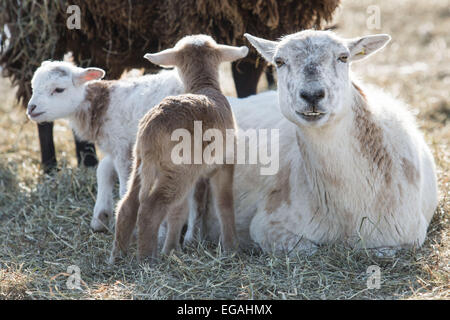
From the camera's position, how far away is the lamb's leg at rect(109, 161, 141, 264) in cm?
419

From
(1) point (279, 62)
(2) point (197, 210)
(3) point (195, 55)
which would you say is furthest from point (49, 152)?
(1) point (279, 62)

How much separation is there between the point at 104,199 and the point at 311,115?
2.05 m

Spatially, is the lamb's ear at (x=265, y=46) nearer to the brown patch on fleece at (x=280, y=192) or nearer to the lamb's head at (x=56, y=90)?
the brown patch on fleece at (x=280, y=192)

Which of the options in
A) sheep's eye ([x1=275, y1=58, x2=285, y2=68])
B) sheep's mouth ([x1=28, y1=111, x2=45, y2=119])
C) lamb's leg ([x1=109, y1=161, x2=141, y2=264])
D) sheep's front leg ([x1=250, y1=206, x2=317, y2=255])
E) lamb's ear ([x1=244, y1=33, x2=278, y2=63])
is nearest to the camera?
sheep's eye ([x1=275, y1=58, x2=285, y2=68])

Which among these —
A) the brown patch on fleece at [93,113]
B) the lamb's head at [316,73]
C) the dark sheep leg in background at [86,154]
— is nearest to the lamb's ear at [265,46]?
the lamb's head at [316,73]

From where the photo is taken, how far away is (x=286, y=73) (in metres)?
4.02

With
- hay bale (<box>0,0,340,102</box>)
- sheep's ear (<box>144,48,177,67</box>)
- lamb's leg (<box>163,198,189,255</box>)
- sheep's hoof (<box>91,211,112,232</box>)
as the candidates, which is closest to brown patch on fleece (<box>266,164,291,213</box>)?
lamb's leg (<box>163,198,189,255</box>)

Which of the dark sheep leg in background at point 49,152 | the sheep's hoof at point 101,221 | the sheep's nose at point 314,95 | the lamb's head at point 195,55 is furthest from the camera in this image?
the dark sheep leg in background at point 49,152

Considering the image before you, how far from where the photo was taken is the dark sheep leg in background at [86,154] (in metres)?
6.75

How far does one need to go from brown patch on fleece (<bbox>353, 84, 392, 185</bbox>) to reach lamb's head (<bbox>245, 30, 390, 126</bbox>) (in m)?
0.19

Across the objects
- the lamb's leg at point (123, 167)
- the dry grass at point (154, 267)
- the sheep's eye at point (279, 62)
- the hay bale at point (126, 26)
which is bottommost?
the dry grass at point (154, 267)

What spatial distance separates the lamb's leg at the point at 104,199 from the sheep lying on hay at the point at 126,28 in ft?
5.01

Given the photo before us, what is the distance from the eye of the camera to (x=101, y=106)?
5195mm

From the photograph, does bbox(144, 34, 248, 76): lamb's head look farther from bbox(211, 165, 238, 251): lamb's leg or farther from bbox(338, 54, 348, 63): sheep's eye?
bbox(338, 54, 348, 63): sheep's eye
